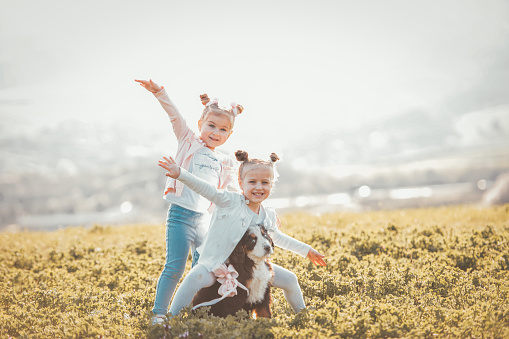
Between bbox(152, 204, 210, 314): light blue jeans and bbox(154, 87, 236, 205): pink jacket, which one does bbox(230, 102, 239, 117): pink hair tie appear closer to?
bbox(154, 87, 236, 205): pink jacket

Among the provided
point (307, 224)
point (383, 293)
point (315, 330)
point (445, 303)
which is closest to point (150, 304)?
point (315, 330)

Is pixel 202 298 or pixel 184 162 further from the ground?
pixel 184 162

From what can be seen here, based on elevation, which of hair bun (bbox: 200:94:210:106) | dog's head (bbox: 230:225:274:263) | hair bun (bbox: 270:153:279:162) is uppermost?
hair bun (bbox: 200:94:210:106)

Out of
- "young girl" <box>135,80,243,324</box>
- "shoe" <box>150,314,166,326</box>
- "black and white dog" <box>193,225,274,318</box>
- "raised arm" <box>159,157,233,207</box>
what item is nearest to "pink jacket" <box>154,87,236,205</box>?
"young girl" <box>135,80,243,324</box>

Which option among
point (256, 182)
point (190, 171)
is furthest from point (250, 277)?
point (190, 171)

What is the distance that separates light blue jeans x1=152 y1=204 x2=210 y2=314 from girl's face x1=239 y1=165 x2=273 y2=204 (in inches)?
36.8

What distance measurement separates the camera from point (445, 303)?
638cm

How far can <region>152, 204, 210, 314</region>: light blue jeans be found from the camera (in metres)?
5.91

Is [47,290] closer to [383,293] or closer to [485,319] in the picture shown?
[383,293]

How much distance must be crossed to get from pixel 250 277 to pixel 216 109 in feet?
6.99

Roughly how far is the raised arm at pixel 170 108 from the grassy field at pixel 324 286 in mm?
2279

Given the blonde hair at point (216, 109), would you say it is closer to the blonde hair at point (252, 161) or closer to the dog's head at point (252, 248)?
the blonde hair at point (252, 161)

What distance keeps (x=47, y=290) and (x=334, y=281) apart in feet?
14.7

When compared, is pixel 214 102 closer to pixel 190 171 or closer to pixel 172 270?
pixel 190 171
